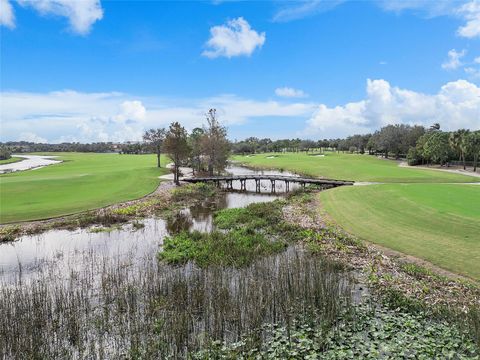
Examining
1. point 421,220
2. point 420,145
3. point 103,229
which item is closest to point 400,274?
point 421,220

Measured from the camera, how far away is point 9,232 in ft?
75.5

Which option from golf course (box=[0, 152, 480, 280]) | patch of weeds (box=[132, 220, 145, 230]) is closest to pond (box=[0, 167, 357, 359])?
golf course (box=[0, 152, 480, 280])

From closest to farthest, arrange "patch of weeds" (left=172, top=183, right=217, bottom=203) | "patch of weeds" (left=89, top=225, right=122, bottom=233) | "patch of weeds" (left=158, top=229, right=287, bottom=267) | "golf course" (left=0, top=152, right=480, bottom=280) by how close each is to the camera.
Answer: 1. "patch of weeds" (left=158, top=229, right=287, bottom=267)
2. "golf course" (left=0, top=152, right=480, bottom=280)
3. "patch of weeds" (left=89, top=225, right=122, bottom=233)
4. "patch of weeds" (left=172, top=183, right=217, bottom=203)

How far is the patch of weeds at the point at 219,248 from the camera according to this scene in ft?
54.2

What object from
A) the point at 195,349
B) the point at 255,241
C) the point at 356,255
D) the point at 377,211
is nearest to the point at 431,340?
the point at 195,349

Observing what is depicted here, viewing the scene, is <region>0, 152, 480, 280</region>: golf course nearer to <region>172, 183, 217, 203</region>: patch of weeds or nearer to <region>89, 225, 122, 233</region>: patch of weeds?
<region>172, 183, 217, 203</region>: patch of weeds

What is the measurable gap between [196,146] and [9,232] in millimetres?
46456

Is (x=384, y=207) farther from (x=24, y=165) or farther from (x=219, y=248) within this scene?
(x=24, y=165)

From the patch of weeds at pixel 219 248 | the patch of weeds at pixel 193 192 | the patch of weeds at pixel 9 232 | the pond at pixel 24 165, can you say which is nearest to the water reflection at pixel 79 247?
the patch of weeds at pixel 9 232

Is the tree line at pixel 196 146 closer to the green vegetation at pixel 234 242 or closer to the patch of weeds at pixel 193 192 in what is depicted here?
the patch of weeds at pixel 193 192

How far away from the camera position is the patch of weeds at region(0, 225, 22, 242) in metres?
21.9

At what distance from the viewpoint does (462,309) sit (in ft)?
36.4

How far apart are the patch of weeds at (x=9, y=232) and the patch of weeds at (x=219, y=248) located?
1104 centimetres

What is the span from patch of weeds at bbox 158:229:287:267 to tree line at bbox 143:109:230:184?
30.6 meters
